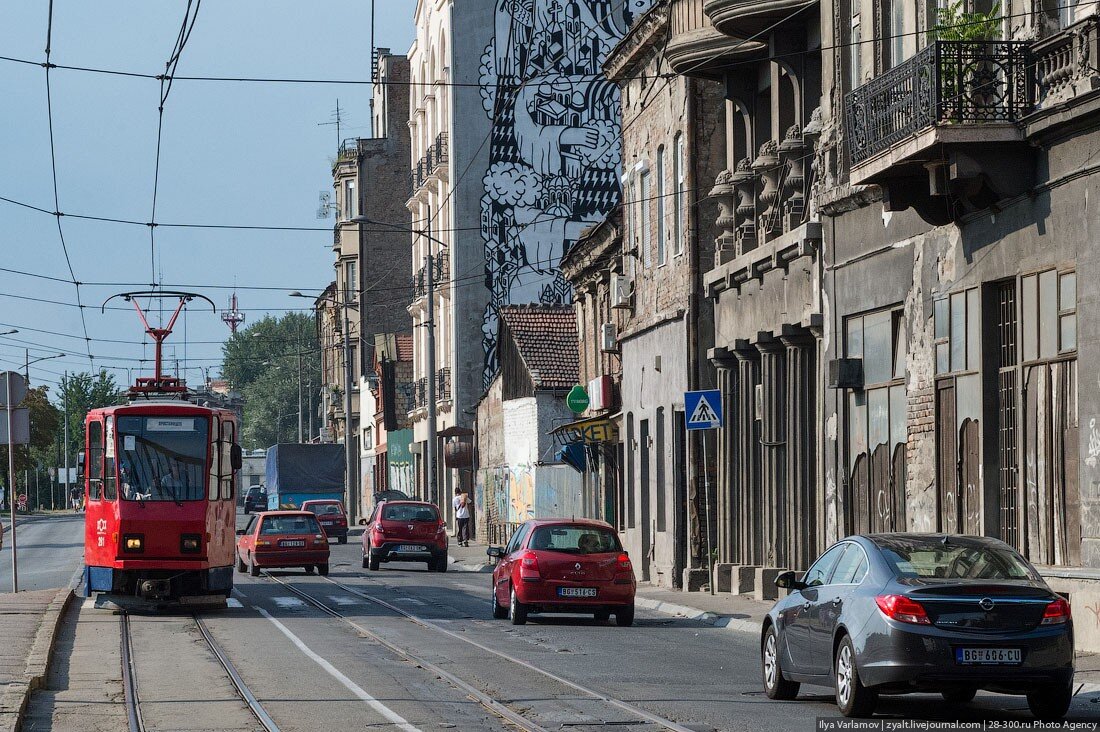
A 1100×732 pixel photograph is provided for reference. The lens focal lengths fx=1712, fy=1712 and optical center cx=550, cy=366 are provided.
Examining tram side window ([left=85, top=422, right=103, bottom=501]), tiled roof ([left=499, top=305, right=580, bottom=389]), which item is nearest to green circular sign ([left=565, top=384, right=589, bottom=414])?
tiled roof ([left=499, top=305, right=580, bottom=389])

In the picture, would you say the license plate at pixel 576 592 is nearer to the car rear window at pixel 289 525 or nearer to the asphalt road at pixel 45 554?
the asphalt road at pixel 45 554

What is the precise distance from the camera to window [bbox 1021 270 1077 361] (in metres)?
17.5

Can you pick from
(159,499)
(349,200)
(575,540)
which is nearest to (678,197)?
(575,540)

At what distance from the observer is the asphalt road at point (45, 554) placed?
36344mm

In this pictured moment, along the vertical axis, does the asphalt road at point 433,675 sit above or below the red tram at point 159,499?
below

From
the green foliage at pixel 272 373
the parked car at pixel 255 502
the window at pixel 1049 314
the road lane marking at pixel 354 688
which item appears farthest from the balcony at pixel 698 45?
the green foliage at pixel 272 373

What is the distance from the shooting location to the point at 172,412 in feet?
84.4

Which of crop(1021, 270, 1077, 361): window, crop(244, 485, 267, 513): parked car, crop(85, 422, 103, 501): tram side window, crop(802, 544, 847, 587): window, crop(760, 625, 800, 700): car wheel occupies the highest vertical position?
crop(1021, 270, 1077, 361): window

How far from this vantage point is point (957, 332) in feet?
66.6

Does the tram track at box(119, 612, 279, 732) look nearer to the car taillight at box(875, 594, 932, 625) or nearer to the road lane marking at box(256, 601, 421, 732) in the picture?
→ the road lane marking at box(256, 601, 421, 732)

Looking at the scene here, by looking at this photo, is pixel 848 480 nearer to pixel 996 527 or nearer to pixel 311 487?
pixel 996 527

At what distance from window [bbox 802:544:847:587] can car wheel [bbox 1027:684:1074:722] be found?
194cm

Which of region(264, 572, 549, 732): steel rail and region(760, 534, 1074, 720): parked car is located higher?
region(760, 534, 1074, 720): parked car

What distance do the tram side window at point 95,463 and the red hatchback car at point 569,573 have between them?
647 cm
